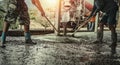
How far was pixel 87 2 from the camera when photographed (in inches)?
842

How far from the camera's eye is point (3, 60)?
24.9 feet

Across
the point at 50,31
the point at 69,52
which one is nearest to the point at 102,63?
the point at 69,52

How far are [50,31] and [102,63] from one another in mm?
8248

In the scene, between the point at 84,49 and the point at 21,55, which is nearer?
the point at 21,55

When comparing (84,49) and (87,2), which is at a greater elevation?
(87,2)

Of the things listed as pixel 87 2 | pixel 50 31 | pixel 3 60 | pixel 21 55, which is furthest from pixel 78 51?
pixel 87 2

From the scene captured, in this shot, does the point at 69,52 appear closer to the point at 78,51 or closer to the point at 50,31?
the point at 78,51

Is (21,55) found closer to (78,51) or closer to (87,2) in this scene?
(78,51)

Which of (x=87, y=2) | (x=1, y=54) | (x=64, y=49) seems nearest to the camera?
(x=1, y=54)

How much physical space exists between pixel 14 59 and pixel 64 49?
246 cm

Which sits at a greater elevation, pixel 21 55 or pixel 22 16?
pixel 22 16

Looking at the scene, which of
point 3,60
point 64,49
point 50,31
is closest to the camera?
point 3,60

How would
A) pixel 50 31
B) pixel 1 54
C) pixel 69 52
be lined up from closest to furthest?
pixel 1 54, pixel 69 52, pixel 50 31

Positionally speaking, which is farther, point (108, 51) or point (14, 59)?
point (108, 51)
